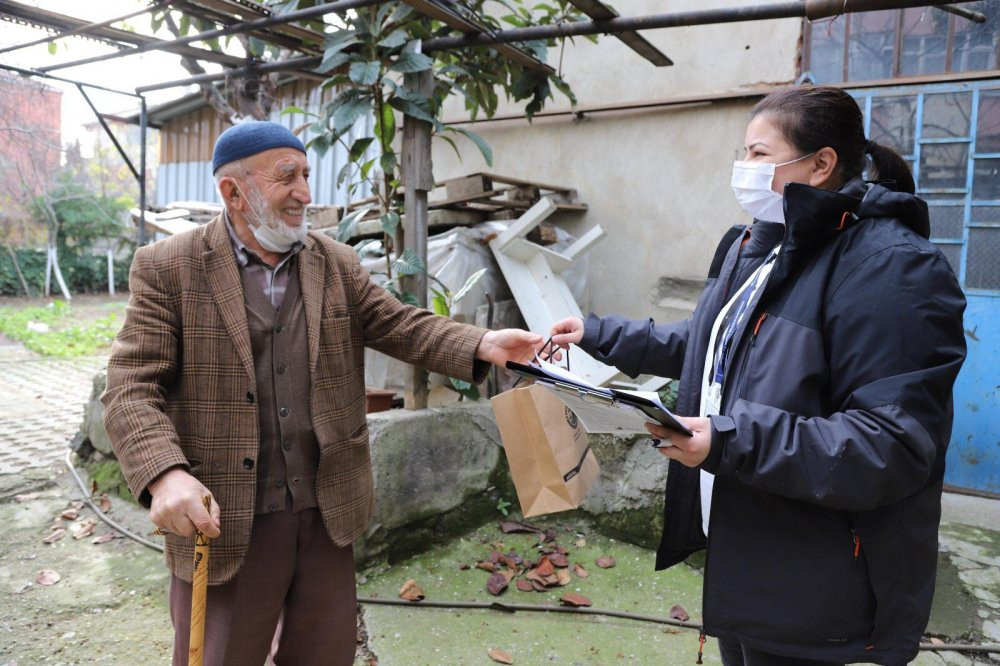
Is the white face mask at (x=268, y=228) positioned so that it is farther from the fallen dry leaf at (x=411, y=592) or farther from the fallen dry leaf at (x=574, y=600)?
the fallen dry leaf at (x=574, y=600)

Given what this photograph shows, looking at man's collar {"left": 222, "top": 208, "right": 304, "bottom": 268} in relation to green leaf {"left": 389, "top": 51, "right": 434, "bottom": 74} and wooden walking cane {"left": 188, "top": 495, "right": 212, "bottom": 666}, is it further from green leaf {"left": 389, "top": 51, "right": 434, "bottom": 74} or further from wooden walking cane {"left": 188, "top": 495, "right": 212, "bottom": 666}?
green leaf {"left": 389, "top": 51, "right": 434, "bottom": 74}

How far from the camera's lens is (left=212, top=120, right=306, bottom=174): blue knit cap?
1.91 m

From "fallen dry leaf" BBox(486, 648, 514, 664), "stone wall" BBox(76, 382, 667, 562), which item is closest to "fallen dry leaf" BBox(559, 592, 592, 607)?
"fallen dry leaf" BBox(486, 648, 514, 664)

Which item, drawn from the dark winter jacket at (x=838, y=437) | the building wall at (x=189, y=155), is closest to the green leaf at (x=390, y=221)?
the dark winter jacket at (x=838, y=437)

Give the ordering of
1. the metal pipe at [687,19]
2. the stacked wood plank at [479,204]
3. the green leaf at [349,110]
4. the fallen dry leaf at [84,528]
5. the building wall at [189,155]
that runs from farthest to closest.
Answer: the building wall at [189,155] < the stacked wood plank at [479,204] < the fallen dry leaf at [84,528] < the green leaf at [349,110] < the metal pipe at [687,19]

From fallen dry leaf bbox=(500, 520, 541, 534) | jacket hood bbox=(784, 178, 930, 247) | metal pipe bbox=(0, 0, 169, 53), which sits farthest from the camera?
fallen dry leaf bbox=(500, 520, 541, 534)

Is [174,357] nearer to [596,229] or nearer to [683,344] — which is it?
[683,344]

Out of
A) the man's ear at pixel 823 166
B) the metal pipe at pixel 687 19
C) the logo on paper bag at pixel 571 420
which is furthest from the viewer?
the metal pipe at pixel 687 19

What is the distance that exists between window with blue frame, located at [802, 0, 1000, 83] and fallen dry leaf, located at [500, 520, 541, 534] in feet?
11.3

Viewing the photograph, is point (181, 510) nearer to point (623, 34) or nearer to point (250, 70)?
point (623, 34)

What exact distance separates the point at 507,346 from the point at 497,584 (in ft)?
5.52

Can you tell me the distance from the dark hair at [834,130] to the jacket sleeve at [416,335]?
3.48 ft

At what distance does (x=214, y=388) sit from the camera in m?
1.81

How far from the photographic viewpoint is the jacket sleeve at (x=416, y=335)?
2152 millimetres
